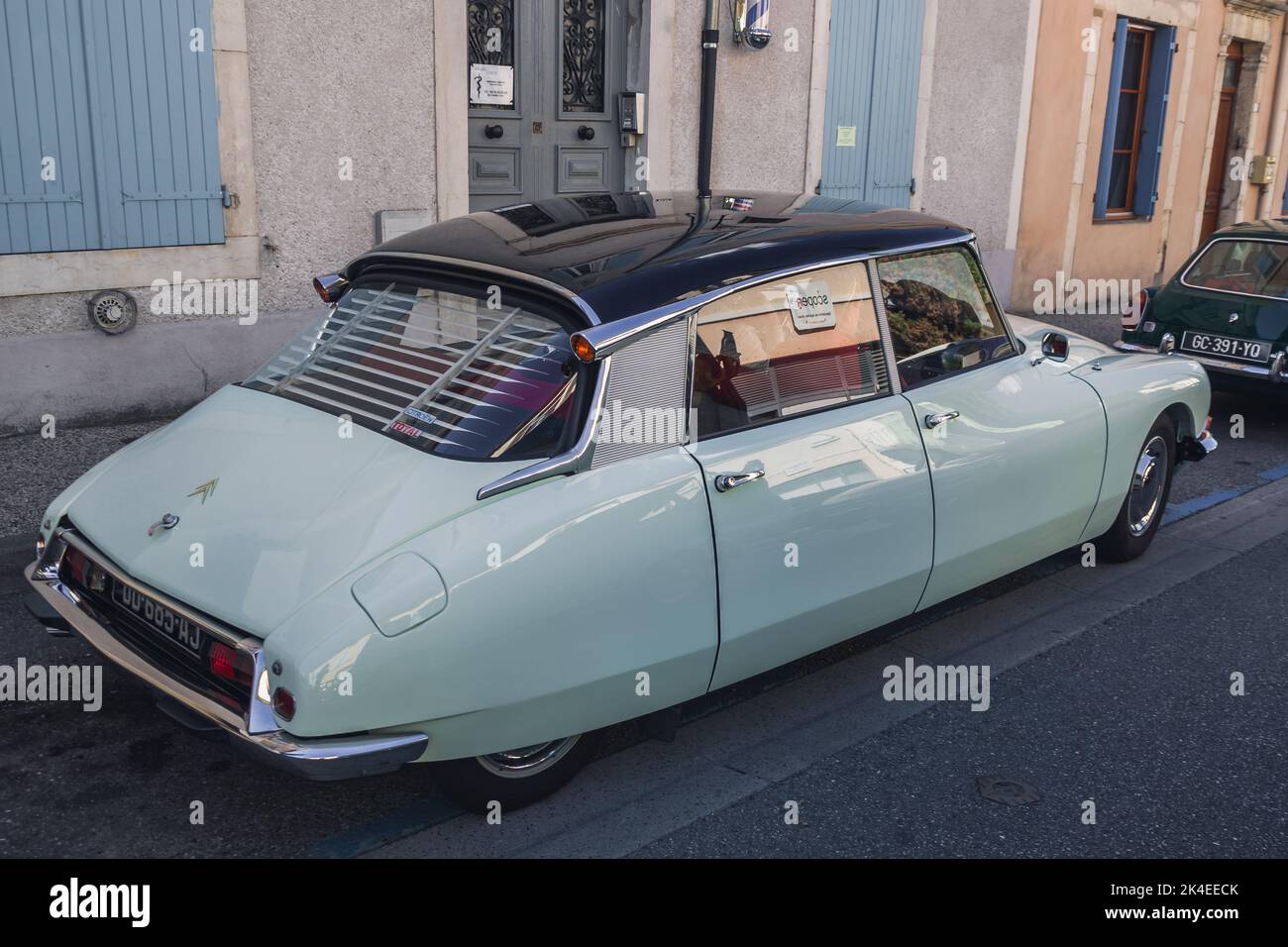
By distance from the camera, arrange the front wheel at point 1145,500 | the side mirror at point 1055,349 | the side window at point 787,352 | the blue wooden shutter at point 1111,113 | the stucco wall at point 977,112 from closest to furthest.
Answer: the side window at point 787,352 < the side mirror at point 1055,349 < the front wheel at point 1145,500 < the stucco wall at point 977,112 < the blue wooden shutter at point 1111,113

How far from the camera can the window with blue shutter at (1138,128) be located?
15.1 metres

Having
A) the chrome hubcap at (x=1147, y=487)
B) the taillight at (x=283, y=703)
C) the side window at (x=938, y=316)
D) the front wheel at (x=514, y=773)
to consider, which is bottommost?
the front wheel at (x=514, y=773)

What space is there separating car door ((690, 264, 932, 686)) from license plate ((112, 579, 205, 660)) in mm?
1459

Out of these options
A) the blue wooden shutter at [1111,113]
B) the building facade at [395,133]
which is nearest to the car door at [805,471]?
the building facade at [395,133]

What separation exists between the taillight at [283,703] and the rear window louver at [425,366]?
0.86 metres

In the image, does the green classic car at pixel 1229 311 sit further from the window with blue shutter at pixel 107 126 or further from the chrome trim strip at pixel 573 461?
the window with blue shutter at pixel 107 126

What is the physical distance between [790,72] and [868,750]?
8.05 metres

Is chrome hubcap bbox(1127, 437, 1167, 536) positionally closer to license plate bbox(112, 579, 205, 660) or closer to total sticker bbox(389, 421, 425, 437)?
total sticker bbox(389, 421, 425, 437)

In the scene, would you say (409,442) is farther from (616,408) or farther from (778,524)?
(778,524)

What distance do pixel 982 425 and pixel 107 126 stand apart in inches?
213

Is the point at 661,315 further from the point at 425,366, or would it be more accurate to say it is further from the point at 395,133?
the point at 395,133

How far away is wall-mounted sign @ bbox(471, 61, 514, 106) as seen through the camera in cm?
884

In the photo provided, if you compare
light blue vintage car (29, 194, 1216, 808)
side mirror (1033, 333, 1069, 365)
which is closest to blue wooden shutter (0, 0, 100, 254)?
light blue vintage car (29, 194, 1216, 808)
